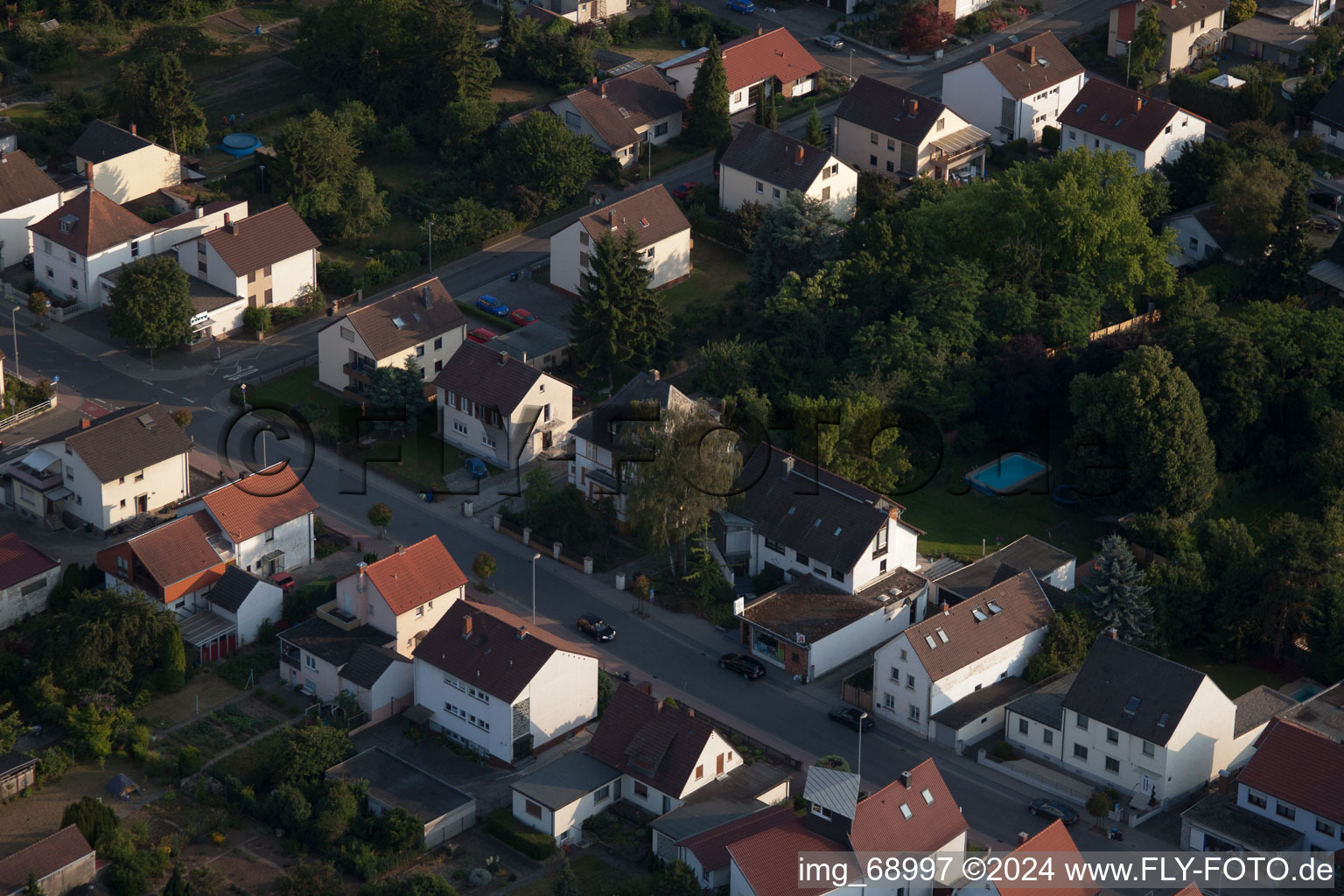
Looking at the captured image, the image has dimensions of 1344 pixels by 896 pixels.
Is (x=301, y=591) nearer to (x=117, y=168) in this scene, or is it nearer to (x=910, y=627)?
(x=910, y=627)

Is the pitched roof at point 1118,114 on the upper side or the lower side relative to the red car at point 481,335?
upper

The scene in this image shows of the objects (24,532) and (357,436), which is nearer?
(24,532)

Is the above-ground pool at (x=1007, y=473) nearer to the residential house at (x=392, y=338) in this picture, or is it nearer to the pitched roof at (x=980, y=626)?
the pitched roof at (x=980, y=626)

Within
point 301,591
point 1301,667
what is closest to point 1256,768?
point 1301,667

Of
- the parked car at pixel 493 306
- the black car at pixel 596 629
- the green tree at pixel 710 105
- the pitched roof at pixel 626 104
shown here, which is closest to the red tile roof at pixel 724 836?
the black car at pixel 596 629

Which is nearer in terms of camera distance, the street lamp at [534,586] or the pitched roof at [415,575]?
the pitched roof at [415,575]

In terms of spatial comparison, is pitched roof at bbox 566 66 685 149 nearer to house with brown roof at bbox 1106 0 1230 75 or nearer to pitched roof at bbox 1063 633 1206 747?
house with brown roof at bbox 1106 0 1230 75
